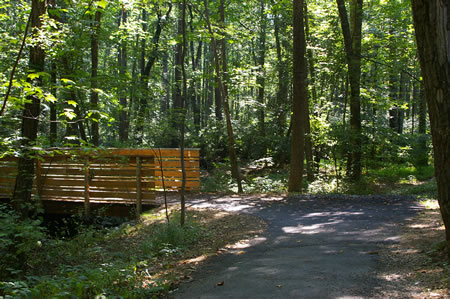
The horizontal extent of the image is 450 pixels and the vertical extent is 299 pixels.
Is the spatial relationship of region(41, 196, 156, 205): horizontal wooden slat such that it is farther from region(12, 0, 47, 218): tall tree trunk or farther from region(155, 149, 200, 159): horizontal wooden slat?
region(12, 0, 47, 218): tall tree trunk

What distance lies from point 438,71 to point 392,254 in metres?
2.62

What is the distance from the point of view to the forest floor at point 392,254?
389 centimetres

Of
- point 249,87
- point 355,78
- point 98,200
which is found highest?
point 249,87

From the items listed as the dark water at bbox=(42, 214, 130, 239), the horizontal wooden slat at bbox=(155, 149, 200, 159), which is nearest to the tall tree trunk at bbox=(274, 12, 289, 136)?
the horizontal wooden slat at bbox=(155, 149, 200, 159)

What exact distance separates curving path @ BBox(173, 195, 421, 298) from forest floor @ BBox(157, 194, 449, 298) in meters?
0.04

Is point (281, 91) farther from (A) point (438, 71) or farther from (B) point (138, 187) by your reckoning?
(A) point (438, 71)

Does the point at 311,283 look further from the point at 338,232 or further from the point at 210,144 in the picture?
the point at 210,144

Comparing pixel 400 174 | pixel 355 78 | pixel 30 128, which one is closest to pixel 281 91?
pixel 355 78

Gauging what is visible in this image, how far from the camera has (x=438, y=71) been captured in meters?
3.95

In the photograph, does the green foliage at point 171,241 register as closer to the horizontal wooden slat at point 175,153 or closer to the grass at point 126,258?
the grass at point 126,258

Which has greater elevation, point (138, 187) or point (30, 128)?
point (30, 128)

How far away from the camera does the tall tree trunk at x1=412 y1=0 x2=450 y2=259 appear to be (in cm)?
392

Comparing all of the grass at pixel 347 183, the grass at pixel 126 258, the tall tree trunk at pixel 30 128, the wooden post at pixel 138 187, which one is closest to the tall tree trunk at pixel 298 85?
the grass at pixel 347 183

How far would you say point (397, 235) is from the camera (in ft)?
20.8
